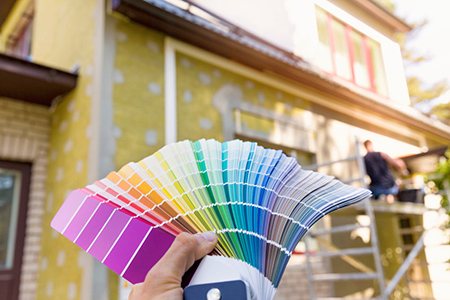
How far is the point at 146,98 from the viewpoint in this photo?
4.35m

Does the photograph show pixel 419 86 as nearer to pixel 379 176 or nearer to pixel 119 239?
pixel 379 176

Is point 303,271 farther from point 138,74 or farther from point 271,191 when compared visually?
point 271,191

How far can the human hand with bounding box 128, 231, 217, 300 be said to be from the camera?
2.31 ft

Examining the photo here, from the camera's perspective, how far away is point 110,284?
3.57 meters

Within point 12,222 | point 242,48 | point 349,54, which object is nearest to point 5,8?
point 12,222

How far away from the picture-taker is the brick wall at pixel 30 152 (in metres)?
4.32

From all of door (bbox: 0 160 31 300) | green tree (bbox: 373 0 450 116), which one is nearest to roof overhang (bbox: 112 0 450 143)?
door (bbox: 0 160 31 300)

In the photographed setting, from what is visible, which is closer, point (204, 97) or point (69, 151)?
point (69, 151)

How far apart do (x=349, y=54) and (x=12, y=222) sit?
6217mm

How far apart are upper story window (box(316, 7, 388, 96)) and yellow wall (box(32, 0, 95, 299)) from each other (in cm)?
367

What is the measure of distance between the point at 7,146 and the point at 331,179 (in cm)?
439

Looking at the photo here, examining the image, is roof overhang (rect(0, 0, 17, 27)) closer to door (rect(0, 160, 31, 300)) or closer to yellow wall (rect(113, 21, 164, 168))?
yellow wall (rect(113, 21, 164, 168))

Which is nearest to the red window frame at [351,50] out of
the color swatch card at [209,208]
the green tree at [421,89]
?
the green tree at [421,89]

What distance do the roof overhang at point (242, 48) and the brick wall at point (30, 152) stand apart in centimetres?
168
